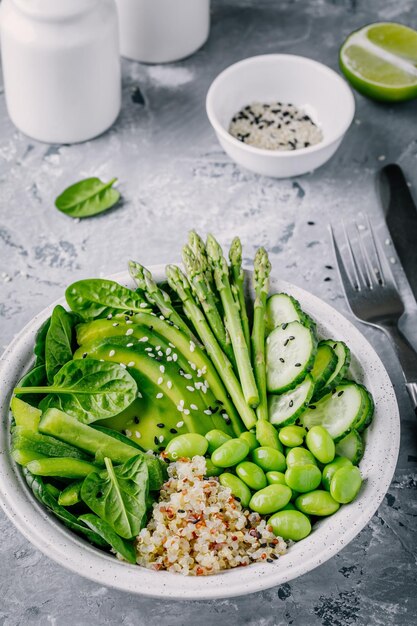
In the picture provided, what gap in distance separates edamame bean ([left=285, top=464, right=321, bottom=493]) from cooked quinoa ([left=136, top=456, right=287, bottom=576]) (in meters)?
0.10

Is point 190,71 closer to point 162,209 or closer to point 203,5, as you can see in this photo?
point 203,5

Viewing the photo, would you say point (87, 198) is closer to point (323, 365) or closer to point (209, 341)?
point (209, 341)

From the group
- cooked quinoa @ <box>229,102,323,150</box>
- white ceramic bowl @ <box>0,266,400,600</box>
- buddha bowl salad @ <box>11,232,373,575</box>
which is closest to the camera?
white ceramic bowl @ <box>0,266,400,600</box>

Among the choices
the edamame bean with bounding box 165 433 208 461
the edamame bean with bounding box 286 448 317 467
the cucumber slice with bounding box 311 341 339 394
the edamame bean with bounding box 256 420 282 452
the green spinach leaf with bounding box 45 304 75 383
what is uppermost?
the green spinach leaf with bounding box 45 304 75 383

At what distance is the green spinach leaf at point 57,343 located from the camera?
205 centimetres

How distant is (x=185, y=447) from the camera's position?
1926mm

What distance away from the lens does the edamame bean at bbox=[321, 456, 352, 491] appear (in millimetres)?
1912

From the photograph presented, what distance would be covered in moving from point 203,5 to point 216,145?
53 centimetres

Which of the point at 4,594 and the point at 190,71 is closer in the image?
the point at 4,594

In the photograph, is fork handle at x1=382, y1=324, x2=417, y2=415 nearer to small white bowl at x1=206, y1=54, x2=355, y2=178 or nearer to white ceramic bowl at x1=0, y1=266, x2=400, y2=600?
white ceramic bowl at x1=0, y1=266, x2=400, y2=600

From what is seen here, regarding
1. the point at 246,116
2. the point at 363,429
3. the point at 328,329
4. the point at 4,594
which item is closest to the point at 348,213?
the point at 246,116

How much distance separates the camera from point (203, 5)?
123 inches

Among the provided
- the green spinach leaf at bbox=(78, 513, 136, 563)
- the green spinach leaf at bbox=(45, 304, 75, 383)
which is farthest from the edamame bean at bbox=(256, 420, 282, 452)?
the green spinach leaf at bbox=(45, 304, 75, 383)

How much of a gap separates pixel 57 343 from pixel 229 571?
0.67 metres
